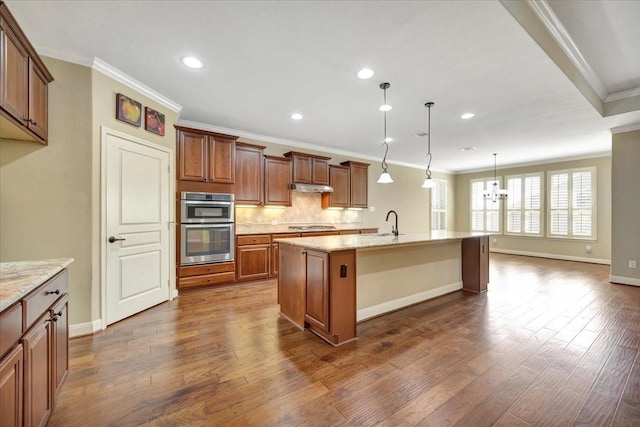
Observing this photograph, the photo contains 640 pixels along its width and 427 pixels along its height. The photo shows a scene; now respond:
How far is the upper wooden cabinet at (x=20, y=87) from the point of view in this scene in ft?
5.90

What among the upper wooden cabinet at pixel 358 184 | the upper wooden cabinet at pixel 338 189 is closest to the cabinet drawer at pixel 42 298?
the upper wooden cabinet at pixel 338 189

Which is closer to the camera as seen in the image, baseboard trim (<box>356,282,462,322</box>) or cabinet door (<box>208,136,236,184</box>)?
baseboard trim (<box>356,282,462,322</box>)

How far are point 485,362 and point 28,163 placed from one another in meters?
4.25

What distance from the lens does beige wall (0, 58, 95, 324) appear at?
2.39 metres

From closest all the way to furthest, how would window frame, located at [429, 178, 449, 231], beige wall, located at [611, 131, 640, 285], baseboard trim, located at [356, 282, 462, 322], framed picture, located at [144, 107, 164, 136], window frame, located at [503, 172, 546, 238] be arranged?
1. baseboard trim, located at [356, 282, 462, 322]
2. framed picture, located at [144, 107, 164, 136]
3. beige wall, located at [611, 131, 640, 285]
4. window frame, located at [503, 172, 546, 238]
5. window frame, located at [429, 178, 449, 231]

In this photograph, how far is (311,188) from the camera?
5.49 metres

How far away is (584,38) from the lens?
2600 millimetres

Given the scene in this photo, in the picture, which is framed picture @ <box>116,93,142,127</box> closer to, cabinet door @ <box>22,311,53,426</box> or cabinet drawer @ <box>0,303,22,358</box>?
cabinet door @ <box>22,311,53,426</box>

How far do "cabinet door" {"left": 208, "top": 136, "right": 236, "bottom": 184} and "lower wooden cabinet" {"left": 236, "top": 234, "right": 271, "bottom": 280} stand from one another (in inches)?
40.3

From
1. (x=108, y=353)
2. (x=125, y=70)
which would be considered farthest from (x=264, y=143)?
(x=108, y=353)

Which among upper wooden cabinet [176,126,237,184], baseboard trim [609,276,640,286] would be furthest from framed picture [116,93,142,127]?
baseboard trim [609,276,640,286]

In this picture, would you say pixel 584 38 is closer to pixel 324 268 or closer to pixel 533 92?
pixel 533 92

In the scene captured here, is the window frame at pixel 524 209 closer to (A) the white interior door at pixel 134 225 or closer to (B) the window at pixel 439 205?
(B) the window at pixel 439 205

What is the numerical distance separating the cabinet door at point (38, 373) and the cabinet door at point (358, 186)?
5398 mm
